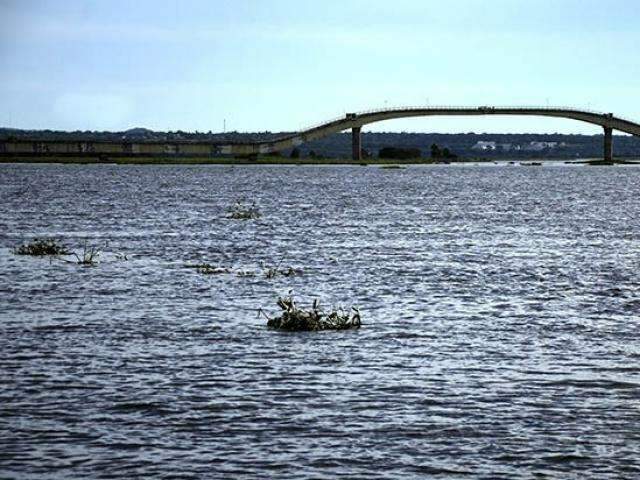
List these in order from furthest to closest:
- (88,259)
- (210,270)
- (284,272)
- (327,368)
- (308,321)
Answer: (88,259) < (284,272) < (210,270) < (308,321) < (327,368)

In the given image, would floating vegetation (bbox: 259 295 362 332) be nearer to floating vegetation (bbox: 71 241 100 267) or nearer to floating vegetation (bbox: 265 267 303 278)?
floating vegetation (bbox: 265 267 303 278)

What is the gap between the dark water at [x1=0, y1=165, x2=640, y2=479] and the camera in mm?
16969

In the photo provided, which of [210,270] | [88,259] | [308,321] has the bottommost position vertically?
[308,321]

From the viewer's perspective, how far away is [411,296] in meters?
34.2

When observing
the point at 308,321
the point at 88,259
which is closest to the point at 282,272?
the point at 88,259

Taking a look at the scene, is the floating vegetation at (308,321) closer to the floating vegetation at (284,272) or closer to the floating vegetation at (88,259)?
the floating vegetation at (284,272)

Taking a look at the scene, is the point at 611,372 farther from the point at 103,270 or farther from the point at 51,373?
the point at 103,270

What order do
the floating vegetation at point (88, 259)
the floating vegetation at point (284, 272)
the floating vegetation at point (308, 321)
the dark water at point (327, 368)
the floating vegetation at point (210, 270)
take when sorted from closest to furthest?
the dark water at point (327, 368) < the floating vegetation at point (308, 321) < the floating vegetation at point (284, 272) < the floating vegetation at point (210, 270) < the floating vegetation at point (88, 259)

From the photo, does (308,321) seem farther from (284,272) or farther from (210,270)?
(210,270)

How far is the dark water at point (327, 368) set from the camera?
17.0 metres

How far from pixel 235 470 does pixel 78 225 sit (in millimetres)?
52866

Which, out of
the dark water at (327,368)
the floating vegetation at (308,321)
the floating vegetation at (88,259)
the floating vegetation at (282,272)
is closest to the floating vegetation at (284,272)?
the floating vegetation at (282,272)

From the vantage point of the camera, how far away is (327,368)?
2298 cm

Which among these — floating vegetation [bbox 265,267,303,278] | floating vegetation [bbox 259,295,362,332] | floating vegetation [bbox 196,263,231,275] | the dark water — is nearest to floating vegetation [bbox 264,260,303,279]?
floating vegetation [bbox 265,267,303,278]
